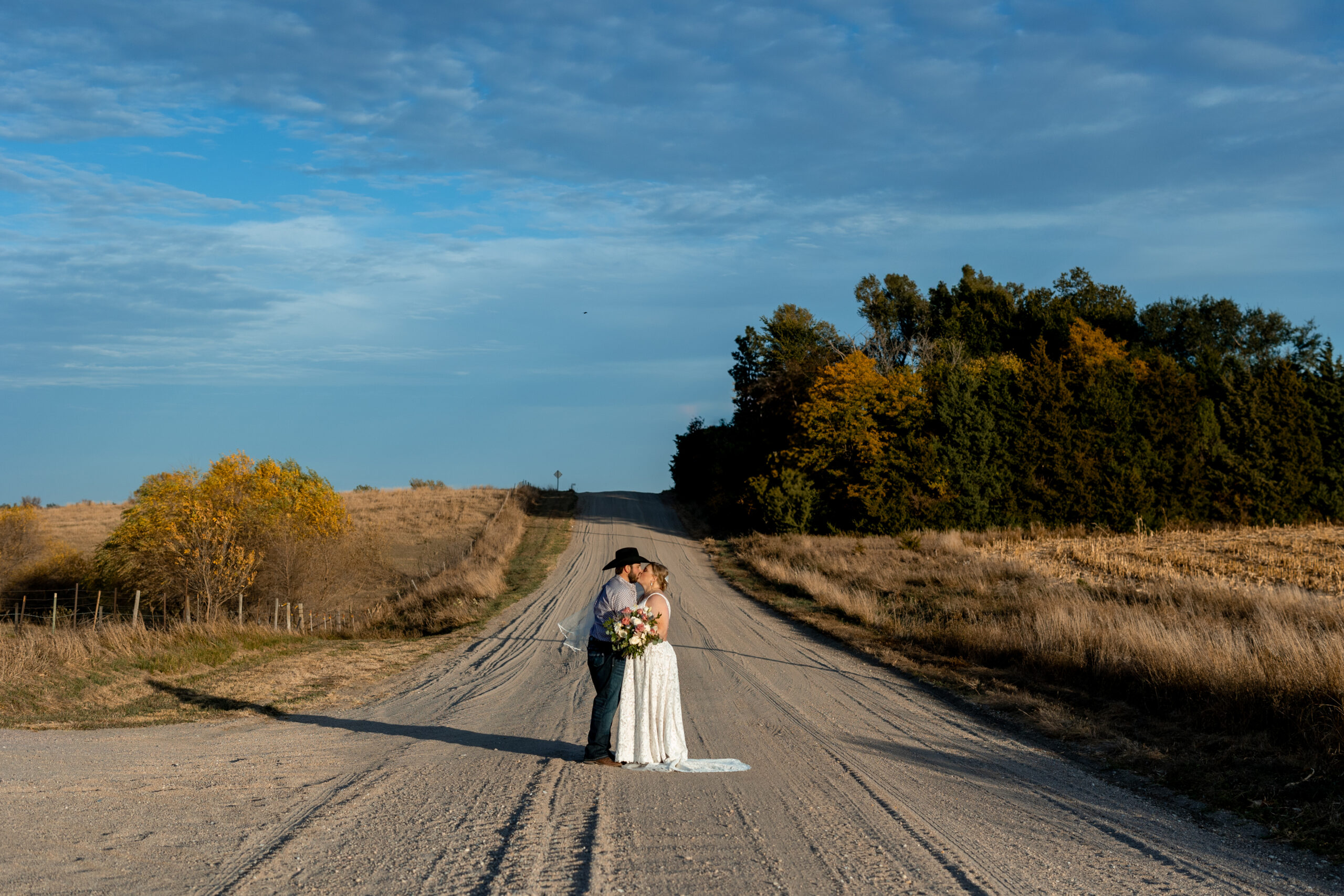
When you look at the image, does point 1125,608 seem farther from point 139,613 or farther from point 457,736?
point 139,613

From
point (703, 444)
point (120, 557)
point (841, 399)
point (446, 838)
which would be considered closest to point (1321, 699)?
point (446, 838)

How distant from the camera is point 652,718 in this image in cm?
860

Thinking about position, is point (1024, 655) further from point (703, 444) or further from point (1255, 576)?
point (703, 444)

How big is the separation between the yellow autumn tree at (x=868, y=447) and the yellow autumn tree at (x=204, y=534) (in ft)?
76.4

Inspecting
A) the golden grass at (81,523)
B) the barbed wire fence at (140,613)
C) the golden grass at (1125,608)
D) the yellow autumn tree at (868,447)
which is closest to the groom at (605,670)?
the golden grass at (1125,608)

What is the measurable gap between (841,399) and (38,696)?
1393 inches

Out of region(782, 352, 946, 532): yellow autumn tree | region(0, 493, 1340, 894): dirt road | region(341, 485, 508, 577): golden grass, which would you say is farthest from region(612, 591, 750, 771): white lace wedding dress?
region(782, 352, 946, 532): yellow autumn tree

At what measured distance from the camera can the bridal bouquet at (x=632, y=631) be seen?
8.55m

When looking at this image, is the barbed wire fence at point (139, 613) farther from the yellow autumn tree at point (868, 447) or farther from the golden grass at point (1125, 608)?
the yellow autumn tree at point (868, 447)

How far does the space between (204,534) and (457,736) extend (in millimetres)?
19556

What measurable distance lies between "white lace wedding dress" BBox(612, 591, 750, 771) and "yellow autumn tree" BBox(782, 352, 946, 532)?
110 ft

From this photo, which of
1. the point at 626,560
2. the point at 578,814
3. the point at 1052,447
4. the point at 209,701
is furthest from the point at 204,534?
the point at 1052,447

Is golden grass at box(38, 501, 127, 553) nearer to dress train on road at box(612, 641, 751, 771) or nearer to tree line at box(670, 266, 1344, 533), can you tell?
tree line at box(670, 266, 1344, 533)

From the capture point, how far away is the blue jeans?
8555mm
